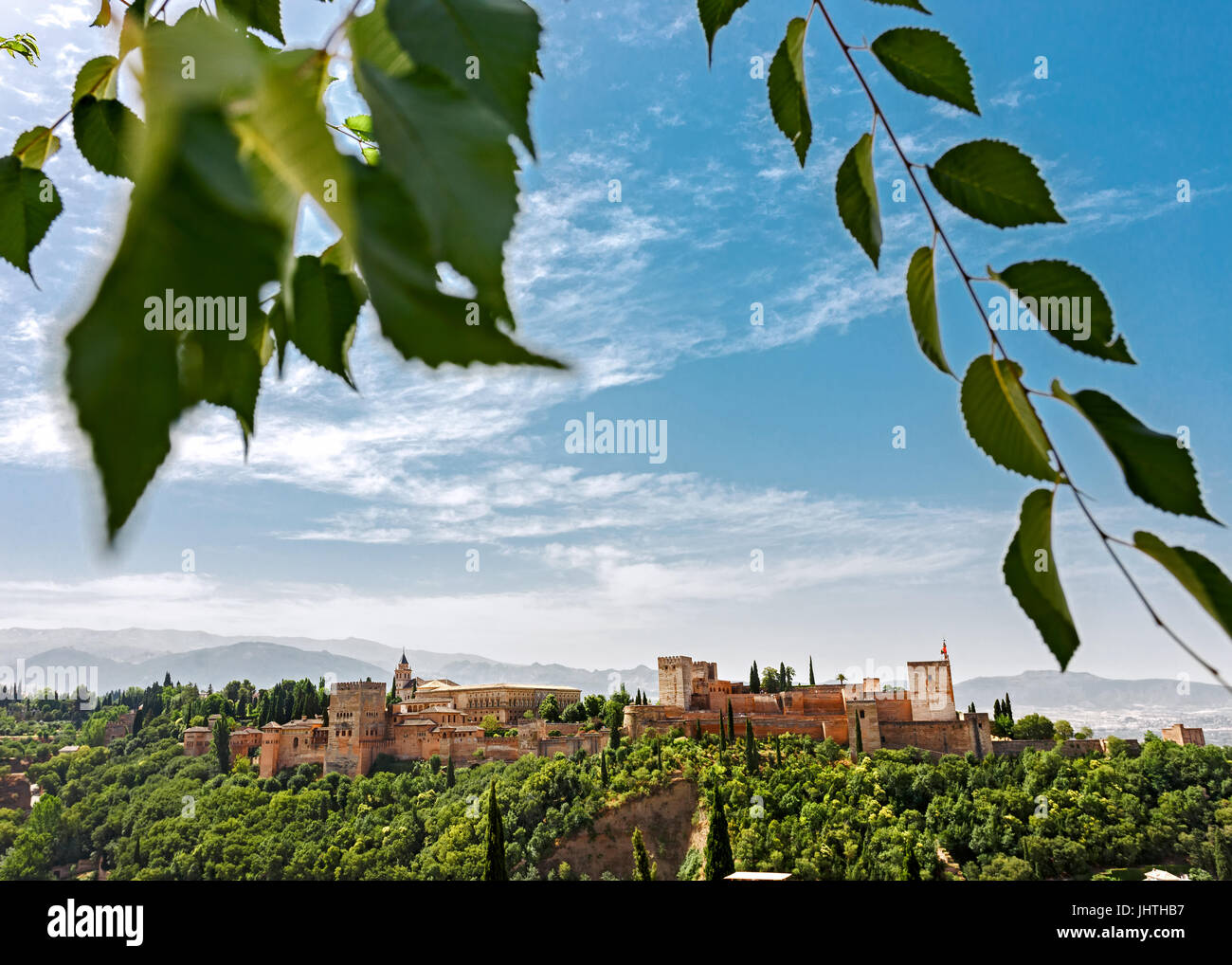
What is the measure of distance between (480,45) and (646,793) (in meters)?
19.9

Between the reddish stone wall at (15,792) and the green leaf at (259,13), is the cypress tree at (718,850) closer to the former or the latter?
the green leaf at (259,13)

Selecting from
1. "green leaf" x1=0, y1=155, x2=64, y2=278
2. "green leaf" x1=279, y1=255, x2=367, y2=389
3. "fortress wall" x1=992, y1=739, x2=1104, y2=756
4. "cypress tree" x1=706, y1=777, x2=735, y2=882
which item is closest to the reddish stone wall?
"cypress tree" x1=706, y1=777, x2=735, y2=882

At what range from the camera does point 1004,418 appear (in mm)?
252

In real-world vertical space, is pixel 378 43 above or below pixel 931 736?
Answer: above

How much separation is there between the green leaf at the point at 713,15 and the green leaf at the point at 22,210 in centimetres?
29

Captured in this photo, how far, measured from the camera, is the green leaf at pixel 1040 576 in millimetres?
231

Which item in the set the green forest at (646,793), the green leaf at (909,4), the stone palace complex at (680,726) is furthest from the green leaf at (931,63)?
the stone palace complex at (680,726)

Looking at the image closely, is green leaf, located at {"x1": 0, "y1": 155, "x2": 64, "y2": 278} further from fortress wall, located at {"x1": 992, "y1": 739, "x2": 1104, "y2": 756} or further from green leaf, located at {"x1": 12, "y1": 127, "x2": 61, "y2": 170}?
fortress wall, located at {"x1": 992, "y1": 739, "x2": 1104, "y2": 756}

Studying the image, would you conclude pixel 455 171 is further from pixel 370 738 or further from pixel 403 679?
pixel 403 679

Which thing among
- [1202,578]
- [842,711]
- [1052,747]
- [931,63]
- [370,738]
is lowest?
[1052,747]

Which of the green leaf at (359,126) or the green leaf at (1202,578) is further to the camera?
the green leaf at (359,126)

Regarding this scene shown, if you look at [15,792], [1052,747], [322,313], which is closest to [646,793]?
[1052,747]
